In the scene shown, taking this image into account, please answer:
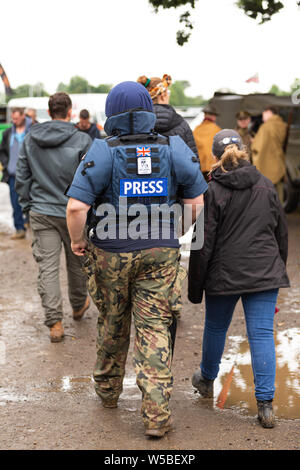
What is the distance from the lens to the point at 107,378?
4.35 metres

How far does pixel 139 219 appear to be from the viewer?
3.87 meters

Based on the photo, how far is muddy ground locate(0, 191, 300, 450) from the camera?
12.7 ft

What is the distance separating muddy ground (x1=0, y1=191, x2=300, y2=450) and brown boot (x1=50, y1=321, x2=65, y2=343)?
8cm

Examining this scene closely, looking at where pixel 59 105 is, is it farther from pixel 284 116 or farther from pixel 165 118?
pixel 284 116

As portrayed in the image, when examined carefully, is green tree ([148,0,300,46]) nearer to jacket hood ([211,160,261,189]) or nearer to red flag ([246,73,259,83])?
jacket hood ([211,160,261,189])

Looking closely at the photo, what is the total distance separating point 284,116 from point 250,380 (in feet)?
29.3

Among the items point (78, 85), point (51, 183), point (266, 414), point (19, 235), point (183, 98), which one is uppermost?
point (51, 183)

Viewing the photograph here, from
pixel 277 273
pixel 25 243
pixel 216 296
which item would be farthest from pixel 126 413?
pixel 25 243

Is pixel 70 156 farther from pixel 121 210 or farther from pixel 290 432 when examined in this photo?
pixel 290 432

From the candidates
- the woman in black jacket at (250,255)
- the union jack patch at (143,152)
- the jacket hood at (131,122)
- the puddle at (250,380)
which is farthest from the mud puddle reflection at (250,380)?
the jacket hood at (131,122)

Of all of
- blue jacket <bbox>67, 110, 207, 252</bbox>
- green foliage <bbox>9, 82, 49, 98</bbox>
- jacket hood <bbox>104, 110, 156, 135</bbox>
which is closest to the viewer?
blue jacket <bbox>67, 110, 207, 252</bbox>

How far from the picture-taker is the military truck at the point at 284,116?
12406 mm

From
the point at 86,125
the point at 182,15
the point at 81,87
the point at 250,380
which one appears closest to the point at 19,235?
the point at 86,125

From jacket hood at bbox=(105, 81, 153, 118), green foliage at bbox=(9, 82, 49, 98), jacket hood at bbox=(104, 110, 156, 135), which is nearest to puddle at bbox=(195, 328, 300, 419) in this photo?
jacket hood at bbox=(104, 110, 156, 135)
